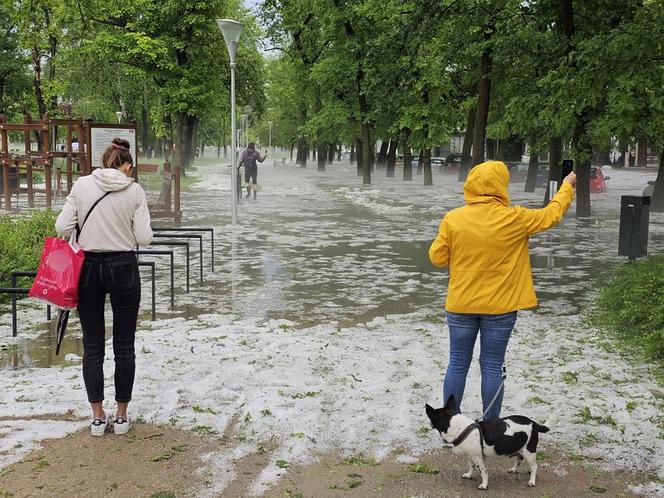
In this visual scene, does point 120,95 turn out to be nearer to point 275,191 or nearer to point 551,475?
point 275,191

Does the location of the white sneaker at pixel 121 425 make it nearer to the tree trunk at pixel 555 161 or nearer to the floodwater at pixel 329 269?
the floodwater at pixel 329 269

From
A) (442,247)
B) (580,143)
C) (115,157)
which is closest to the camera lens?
(442,247)

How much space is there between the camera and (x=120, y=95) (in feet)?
151

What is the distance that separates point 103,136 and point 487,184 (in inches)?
463

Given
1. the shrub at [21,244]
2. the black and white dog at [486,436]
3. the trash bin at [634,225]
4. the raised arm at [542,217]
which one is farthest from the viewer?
the trash bin at [634,225]

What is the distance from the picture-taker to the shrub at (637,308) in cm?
686

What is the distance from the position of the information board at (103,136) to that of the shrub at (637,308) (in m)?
9.23

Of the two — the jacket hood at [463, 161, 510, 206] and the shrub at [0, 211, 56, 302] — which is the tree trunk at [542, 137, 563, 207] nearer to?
the shrub at [0, 211, 56, 302]

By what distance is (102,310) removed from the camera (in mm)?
4715

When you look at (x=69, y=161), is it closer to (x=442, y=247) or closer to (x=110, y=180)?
(x=110, y=180)

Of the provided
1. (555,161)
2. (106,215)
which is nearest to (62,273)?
(106,215)

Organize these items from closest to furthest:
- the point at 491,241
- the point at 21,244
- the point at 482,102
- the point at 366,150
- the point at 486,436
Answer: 1. the point at 486,436
2. the point at 491,241
3. the point at 21,244
4. the point at 482,102
5. the point at 366,150

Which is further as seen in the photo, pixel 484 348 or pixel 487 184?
pixel 484 348

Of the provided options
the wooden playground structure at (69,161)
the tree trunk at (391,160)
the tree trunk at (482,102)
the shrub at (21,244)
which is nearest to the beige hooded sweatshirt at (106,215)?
the shrub at (21,244)
